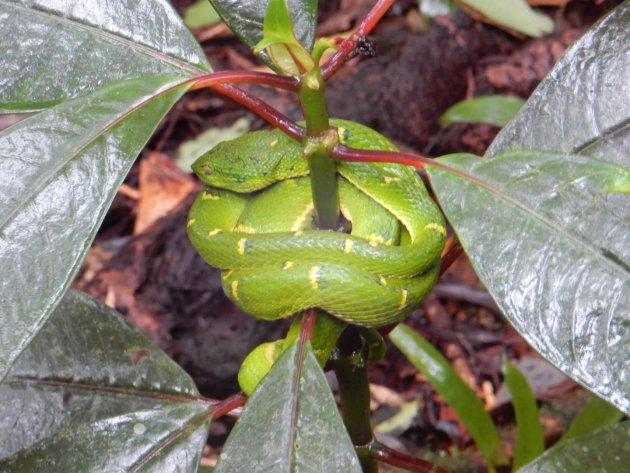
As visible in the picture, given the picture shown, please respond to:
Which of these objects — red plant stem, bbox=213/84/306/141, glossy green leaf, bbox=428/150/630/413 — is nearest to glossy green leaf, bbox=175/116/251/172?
red plant stem, bbox=213/84/306/141

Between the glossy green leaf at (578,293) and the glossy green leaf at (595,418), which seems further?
the glossy green leaf at (595,418)

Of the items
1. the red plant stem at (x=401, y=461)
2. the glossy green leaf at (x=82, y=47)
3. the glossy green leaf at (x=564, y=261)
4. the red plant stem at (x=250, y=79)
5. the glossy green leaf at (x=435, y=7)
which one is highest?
the glossy green leaf at (x=435, y=7)

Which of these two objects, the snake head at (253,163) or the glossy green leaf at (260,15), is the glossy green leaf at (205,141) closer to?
the snake head at (253,163)

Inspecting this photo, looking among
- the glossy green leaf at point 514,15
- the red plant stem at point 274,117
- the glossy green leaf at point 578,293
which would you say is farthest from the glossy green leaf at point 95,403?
the glossy green leaf at point 514,15

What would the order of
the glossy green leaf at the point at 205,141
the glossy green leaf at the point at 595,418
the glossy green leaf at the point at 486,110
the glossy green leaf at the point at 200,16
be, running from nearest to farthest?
1. the glossy green leaf at the point at 595,418
2. the glossy green leaf at the point at 486,110
3. the glossy green leaf at the point at 205,141
4. the glossy green leaf at the point at 200,16

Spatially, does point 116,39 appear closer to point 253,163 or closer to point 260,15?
point 260,15

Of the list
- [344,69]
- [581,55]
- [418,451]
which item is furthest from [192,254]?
[581,55]

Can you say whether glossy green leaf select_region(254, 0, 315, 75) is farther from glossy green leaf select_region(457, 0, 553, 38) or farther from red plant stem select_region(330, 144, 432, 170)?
A: glossy green leaf select_region(457, 0, 553, 38)

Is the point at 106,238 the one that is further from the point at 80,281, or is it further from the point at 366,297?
the point at 366,297
